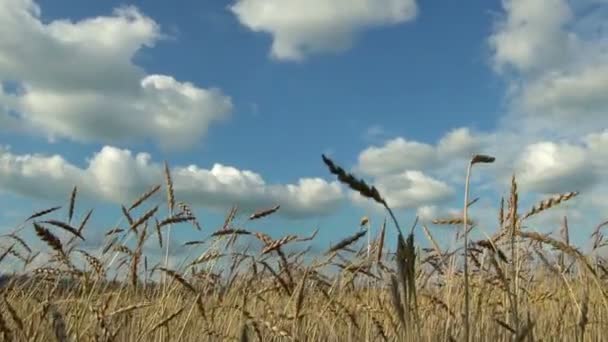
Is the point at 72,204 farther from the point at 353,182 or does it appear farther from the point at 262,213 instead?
the point at 353,182

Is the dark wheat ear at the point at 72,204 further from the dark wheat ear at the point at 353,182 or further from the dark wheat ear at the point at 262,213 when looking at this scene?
the dark wheat ear at the point at 353,182

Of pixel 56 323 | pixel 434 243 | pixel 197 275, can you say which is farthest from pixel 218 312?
pixel 56 323

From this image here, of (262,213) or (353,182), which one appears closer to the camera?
(353,182)

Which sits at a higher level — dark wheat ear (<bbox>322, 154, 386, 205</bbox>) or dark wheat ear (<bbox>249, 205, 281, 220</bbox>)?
dark wheat ear (<bbox>249, 205, 281, 220</bbox>)

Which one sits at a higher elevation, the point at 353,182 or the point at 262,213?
the point at 262,213

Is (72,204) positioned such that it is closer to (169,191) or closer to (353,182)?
(169,191)

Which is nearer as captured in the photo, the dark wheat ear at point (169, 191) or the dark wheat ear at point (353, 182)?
the dark wheat ear at point (353, 182)

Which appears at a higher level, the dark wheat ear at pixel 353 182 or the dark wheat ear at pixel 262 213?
the dark wheat ear at pixel 262 213

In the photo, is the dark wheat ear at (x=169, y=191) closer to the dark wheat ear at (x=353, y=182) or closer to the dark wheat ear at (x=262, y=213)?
the dark wheat ear at (x=262, y=213)

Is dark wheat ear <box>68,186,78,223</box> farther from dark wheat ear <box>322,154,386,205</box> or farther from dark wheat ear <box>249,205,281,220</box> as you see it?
dark wheat ear <box>322,154,386,205</box>

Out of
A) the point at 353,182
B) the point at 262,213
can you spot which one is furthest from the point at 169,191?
the point at 353,182

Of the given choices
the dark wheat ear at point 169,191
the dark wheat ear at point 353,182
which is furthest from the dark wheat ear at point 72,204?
the dark wheat ear at point 353,182

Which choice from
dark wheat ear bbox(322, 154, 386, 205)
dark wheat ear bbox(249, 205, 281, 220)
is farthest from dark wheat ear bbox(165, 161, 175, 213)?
dark wheat ear bbox(322, 154, 386, 205)

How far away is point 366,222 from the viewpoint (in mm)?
3789
